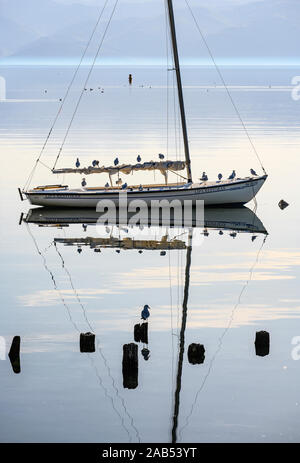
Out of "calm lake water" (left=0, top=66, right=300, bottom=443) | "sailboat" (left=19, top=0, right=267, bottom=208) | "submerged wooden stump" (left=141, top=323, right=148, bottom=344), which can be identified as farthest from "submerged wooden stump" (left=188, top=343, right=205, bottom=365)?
"sailboat" (left=19, top=0, right=267, bottom=208)

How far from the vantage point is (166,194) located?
65188mm

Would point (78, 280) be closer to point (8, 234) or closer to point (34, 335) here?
point (34, 335)

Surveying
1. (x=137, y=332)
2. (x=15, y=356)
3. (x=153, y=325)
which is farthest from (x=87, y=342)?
(x=153, y=325)

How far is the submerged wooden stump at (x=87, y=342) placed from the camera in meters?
35.5

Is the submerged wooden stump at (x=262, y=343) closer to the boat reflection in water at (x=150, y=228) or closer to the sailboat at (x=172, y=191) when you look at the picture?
the boat reflection in water at (x=150, y=228)

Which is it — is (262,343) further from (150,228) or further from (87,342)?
(150,228)

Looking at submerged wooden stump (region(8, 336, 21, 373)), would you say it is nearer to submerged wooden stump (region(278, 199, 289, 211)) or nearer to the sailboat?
the sailboat

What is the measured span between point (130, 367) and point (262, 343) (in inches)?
197

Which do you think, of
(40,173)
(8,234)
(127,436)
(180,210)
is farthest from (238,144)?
(127,436)

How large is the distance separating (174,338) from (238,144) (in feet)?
244

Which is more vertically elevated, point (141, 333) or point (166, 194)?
point (166, 194)

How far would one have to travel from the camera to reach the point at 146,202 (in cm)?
6525

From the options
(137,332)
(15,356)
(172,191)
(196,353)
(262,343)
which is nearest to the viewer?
(15,356)

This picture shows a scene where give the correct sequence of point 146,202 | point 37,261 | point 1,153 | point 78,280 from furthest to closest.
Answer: point 1,153 → point 146,202 → point 37,261 → point 78,280
